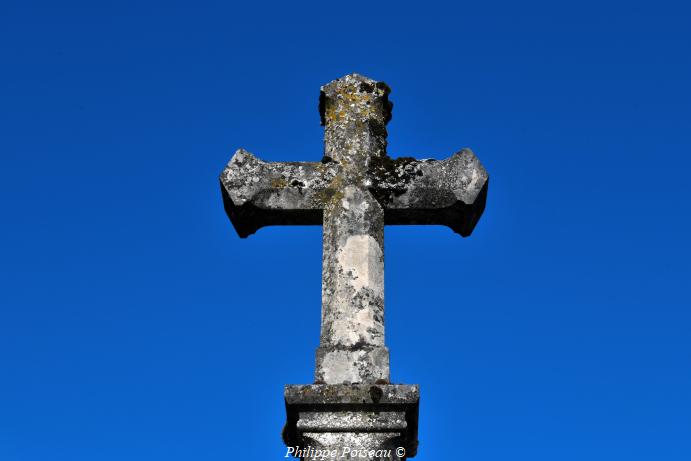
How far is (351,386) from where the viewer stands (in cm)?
748

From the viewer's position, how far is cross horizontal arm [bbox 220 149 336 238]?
8.74 meters

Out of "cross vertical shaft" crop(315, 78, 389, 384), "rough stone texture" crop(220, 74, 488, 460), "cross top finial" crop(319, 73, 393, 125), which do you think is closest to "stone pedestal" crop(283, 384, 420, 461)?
"rough stone texture" crop(220, 74, 488, 460)

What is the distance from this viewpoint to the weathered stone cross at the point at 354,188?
8.41 m

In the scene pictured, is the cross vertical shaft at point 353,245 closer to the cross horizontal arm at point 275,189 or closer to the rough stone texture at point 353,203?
the rough stone texture at point 353,203

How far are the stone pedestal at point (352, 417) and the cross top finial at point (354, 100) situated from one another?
97.8 inches

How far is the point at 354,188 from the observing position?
8703mm

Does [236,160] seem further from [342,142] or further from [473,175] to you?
[473,175]

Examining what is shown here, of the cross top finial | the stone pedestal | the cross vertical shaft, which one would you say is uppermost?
the cross top finial

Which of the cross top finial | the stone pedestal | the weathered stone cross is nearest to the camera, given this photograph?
the stone pedestal

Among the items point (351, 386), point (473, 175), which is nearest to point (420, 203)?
point (473, 175)

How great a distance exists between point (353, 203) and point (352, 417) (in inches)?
72.0

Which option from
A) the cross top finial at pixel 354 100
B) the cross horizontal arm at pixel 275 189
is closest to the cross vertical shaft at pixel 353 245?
the cross top finial at pixel 354 100

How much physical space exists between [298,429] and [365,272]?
4.29ft

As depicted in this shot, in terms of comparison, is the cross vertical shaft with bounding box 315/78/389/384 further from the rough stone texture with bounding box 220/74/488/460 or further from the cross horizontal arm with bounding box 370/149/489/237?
Answer: the cross horizontal arm with bounding box 370/149/489/237
